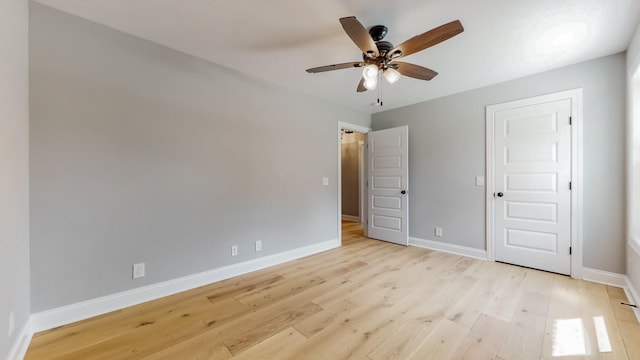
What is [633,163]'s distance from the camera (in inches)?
93.4

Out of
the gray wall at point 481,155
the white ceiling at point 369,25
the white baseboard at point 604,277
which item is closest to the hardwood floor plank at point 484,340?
the white baseboard at point 604,277

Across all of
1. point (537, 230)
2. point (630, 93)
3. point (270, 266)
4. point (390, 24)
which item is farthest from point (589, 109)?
point (270, 266)

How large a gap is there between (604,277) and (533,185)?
3.69ft

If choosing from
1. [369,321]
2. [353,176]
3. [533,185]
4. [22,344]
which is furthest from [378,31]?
[353,176]

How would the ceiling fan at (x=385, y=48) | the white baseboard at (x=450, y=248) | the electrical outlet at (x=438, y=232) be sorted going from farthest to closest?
the electrical outlet at (x=438, y=232), the white baseboard at (x=450, y=248), the ceiling fan at (x=385, y=48)

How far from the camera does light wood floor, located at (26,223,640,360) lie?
163cm

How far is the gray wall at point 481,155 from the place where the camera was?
2605 mm

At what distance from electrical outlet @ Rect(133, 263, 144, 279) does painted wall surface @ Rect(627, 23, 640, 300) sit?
173 inches

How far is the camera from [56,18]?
193cm

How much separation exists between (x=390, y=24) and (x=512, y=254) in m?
3.20

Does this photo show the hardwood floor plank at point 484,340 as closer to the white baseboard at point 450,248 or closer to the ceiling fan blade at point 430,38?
the white baseboard at point 450,248

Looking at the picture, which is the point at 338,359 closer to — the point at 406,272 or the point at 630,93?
the point at 406,272

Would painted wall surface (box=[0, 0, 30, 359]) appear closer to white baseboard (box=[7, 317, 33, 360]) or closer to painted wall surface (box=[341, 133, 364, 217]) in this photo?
white baseboard (box=[7, 317, 33, 360])

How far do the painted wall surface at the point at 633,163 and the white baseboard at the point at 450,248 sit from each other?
1.34m
